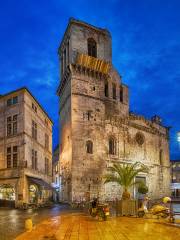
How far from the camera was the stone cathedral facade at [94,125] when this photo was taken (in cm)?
4291

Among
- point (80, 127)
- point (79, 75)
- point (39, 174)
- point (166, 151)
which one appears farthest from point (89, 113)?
point (166, 151)

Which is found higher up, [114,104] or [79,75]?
[79,75]

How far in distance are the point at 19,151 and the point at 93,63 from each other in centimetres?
2029

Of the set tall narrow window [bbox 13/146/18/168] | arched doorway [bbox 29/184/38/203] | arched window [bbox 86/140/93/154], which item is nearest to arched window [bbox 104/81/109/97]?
arched window [bbox 86/140/93/154]

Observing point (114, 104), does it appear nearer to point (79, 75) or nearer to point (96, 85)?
point (96, 85)

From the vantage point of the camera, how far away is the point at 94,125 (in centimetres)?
4525

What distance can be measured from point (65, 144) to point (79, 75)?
1087 centimetres

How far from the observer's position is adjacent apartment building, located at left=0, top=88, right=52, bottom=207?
32969 millimetres

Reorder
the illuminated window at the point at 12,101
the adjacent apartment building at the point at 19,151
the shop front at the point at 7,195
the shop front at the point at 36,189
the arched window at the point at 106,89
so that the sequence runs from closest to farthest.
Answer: the adjacent apartment building at the point at 19,151 → the shop front at the point at 7,195 → the shop front at the point at 36,189 → the illuminated window at the point at 12,101 → the arched window at the point at 106,89

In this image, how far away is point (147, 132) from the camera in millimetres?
54844

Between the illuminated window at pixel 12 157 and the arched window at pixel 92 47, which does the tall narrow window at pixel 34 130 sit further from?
the arched window at pixel 92 47

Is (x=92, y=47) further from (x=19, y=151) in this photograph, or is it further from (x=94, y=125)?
(x=19, y=151)

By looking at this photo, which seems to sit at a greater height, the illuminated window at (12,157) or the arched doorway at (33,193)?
the illuminated window at (12,157)

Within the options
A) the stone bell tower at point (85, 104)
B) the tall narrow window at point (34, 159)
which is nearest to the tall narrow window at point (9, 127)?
the tall narrow window at point (34, 159)
